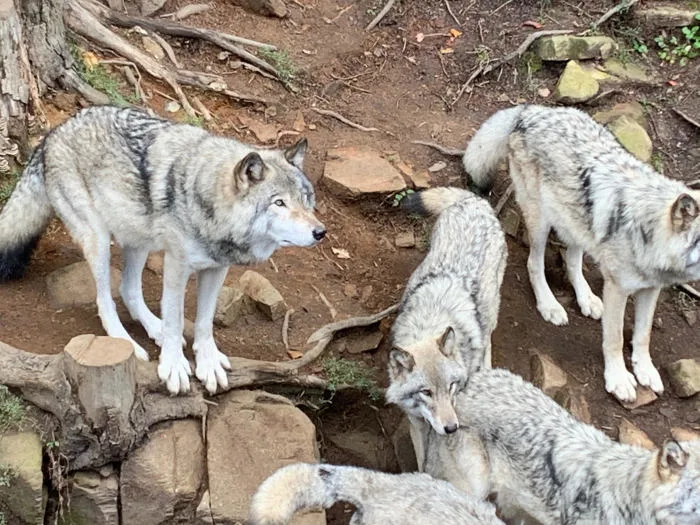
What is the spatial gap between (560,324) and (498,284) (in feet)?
3.43

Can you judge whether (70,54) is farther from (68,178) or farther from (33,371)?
(33,371)

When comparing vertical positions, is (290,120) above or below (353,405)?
above

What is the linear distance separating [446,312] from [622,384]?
6.12 feet

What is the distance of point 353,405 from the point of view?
711cm

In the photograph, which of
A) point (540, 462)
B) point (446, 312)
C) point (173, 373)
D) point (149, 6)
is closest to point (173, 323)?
point (173, 373)

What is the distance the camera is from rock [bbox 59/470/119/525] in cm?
546

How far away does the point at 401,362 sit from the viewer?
5855 mm

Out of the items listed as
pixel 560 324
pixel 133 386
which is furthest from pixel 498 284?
pixel 133 386

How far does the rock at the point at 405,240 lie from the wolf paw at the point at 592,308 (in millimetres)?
1812

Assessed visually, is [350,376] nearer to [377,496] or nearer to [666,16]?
[377,496]

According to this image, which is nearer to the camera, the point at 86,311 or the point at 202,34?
the point at 86,311

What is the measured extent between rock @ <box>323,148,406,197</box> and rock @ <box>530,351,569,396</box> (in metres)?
2.45

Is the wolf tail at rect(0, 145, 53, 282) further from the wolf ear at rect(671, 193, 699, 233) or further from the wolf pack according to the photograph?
the wolf ear at rect(671, 193, 699, 233)

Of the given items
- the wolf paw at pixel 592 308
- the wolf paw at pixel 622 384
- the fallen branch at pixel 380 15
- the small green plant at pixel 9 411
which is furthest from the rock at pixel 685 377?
the fallen branch at pixel 380 15
